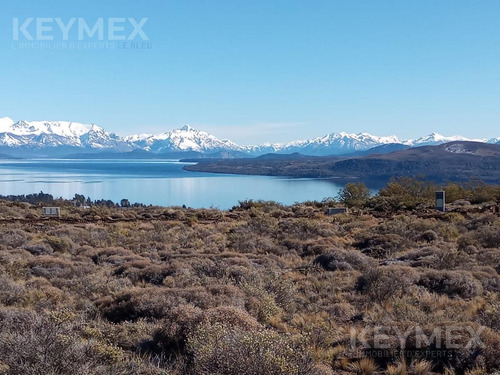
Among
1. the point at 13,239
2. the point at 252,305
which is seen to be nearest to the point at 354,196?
the point at 13,239

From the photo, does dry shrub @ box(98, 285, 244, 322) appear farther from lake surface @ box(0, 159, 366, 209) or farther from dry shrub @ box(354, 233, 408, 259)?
lake surface @ box(0, 159, 366, 209)

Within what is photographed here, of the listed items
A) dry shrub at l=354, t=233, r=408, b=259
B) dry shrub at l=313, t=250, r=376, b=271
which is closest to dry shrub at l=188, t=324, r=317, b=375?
dry shrub at l=313, t=250, r=376, b=271

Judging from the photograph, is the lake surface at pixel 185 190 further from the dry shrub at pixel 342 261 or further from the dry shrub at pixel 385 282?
the dry shrub at pixel 385 282

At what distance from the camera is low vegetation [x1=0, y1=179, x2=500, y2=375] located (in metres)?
4.80

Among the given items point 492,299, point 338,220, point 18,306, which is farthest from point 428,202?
point 18,306

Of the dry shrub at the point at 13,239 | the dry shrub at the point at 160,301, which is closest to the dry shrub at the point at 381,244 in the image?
the dry shrub at the point at 160,301

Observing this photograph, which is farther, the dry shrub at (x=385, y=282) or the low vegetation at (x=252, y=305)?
the dry shrub at (x=385, y=282)

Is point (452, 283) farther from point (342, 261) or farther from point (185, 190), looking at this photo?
point (185, 190)

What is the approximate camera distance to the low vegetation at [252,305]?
4.80 meters

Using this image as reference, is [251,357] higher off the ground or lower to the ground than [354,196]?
higher

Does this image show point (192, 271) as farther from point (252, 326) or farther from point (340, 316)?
point (252, 326)

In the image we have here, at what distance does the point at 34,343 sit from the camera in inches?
183

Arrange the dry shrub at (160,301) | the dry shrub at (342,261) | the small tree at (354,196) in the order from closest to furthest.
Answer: the dry shrub at (160,301) → the dry shrub at (342,261) → the small tree at (354,196)

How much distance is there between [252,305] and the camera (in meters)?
7.64
